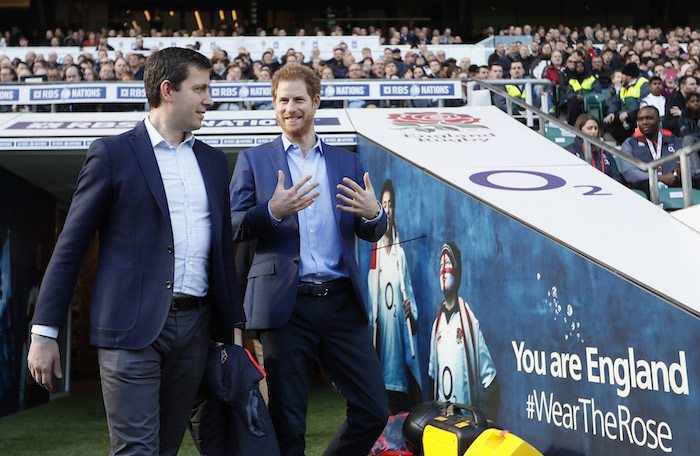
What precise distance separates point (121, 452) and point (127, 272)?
0.61 m

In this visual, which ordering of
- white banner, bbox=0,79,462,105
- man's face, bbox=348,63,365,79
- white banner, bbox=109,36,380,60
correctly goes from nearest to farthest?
white banner, bbox=0,79,462,105, man's face, bbox=348,63,365,79, white banner, bbox=109,36,380,60

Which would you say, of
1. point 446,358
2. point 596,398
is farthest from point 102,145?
point 446,358

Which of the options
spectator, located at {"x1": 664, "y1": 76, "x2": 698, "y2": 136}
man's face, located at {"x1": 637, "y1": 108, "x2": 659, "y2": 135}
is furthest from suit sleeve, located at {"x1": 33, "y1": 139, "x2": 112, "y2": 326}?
spectator, located at {"x1": 664, "y1": 76, "x2": 698, "y2": 136}

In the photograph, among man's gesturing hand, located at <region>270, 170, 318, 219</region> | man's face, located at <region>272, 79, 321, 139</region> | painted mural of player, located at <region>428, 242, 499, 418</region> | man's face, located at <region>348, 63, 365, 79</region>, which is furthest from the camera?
man's face, located at <region>348, 63, 365, 79</region>

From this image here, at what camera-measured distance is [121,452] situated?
9.41ft

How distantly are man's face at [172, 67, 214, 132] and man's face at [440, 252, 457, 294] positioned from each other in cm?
317

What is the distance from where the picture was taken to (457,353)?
5914mm

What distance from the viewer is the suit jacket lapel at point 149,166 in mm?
3053

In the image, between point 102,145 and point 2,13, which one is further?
point 2,13

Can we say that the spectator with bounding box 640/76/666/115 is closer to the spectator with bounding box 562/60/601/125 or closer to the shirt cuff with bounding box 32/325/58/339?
the spectator with bounding box 562/60/601/125

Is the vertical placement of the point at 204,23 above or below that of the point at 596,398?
above

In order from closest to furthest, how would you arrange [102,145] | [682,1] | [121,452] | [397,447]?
[121,452], [102,145], [397,447], [682,1]

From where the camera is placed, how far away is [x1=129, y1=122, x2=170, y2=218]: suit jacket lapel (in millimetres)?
3053

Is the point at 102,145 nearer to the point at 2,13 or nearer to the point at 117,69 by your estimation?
the point at 117,69
